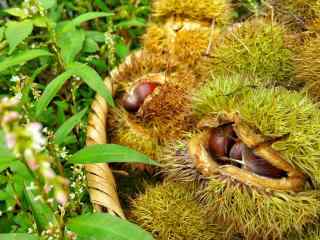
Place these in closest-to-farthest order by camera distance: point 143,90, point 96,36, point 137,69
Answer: point 143,90 < point 137,69 < point 96,36

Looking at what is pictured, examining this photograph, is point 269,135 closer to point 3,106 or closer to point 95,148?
point 95,148

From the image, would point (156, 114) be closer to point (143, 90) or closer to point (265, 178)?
point (143, 90)

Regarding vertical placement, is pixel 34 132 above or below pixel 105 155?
above

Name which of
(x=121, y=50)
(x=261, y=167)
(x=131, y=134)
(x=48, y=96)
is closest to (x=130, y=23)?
(x=121, y=50)

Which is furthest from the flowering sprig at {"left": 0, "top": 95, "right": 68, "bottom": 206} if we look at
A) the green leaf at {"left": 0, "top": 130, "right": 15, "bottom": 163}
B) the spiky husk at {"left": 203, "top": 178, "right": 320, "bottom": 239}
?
the spiky husk at {"left": 203, "top": 178, "right": 320, "bottom": 239}

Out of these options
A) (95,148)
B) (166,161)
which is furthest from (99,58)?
(95,148)

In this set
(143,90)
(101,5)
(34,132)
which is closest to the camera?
(34,132)
